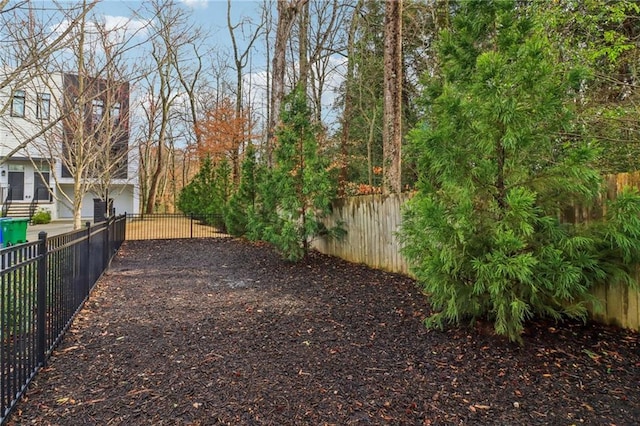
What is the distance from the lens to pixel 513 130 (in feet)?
9.78

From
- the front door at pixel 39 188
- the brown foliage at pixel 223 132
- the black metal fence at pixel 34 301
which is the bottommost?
the black metal fence at pixel 34 301

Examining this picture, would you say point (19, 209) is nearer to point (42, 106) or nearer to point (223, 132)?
point (223, 132)

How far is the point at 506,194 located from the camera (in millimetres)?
3094

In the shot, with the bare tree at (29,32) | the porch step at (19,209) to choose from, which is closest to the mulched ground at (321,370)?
the bare tree at (29,32)

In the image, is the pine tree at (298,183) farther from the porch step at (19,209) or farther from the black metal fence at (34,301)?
the porch step at (19,209)

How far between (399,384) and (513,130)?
209 centimetres

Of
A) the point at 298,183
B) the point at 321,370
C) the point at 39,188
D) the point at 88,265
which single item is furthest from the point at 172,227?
the point at 321,370

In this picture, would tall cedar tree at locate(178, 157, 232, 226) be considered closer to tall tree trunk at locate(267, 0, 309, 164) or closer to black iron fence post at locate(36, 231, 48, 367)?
tall tree trunk at locate(267, 0, 309, 164)

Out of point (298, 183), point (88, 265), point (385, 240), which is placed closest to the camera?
point (88, 265)

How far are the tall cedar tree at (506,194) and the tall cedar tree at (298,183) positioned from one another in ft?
12.8

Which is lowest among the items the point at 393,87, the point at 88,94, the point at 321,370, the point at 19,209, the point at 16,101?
the point at 321,370

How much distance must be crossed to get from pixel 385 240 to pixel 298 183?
2.12 m

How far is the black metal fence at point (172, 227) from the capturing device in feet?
44.4

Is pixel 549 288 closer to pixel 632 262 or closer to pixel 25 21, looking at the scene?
pixel 632 262
